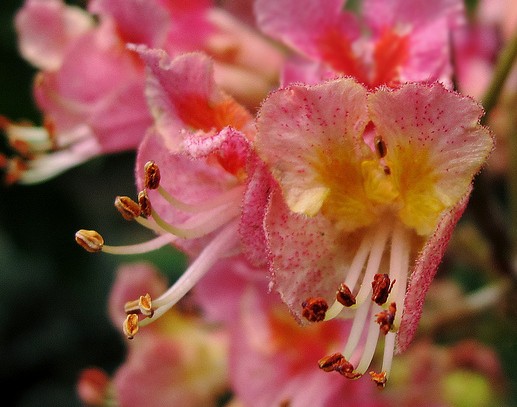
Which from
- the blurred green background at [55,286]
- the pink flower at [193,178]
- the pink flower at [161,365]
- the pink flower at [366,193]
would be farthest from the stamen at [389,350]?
the blurred green background at [55,286]

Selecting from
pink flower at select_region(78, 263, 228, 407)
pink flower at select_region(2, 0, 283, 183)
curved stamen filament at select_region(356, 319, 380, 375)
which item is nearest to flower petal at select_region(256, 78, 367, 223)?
curved stamen filament at select_region(356, 319, 380, 375)

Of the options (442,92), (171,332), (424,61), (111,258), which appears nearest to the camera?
(442,92)

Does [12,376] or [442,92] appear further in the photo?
[12,376]

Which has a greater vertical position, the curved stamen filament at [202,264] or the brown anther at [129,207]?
the brown anther at [129,207]

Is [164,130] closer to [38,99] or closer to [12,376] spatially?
[38,99]

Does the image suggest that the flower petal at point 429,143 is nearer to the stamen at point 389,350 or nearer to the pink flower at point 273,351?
the stamen at point 389,350

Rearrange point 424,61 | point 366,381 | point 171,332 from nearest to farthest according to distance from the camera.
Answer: point 424,61
point 366,381
point 171,332

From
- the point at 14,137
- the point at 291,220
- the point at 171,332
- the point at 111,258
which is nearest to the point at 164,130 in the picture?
the point at 291,220
